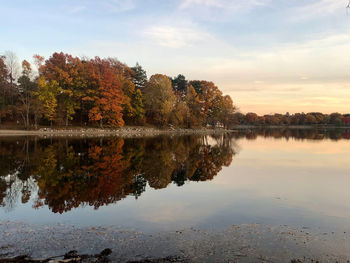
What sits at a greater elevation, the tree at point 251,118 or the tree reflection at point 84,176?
the tree at point 251,118

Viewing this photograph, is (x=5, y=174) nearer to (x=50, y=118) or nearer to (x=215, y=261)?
(x=215, y=261)

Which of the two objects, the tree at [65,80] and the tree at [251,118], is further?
the tree at [251,118]

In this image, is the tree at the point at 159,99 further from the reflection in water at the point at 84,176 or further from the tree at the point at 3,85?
the reflection in water at the point at 84,176

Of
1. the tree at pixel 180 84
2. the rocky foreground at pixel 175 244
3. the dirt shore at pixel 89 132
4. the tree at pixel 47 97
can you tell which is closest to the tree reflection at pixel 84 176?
the rocky foreground at pixel 175 244

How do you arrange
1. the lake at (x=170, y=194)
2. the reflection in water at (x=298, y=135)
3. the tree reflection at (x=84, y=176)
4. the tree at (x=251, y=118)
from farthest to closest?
the tree at (x=251, y=118)
the reflection in water at (x=298, y=135)
the tree reflection at (x=84, y=176)
the lake at (x=170, y=194)

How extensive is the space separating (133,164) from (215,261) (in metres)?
16.6

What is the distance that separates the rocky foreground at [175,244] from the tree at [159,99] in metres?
66.9

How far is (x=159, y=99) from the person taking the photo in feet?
256

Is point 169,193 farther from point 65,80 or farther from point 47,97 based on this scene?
point 65,80

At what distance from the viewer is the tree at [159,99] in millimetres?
76688

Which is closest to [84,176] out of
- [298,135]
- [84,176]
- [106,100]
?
[84,176]

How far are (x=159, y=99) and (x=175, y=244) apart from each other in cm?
7093

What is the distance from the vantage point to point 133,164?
2317 centimetres

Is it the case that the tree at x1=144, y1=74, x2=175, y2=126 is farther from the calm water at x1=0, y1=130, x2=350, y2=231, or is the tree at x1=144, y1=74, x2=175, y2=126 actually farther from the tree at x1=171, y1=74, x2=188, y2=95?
the calm water at x1=0, y1=130, x2=350, y2=231
